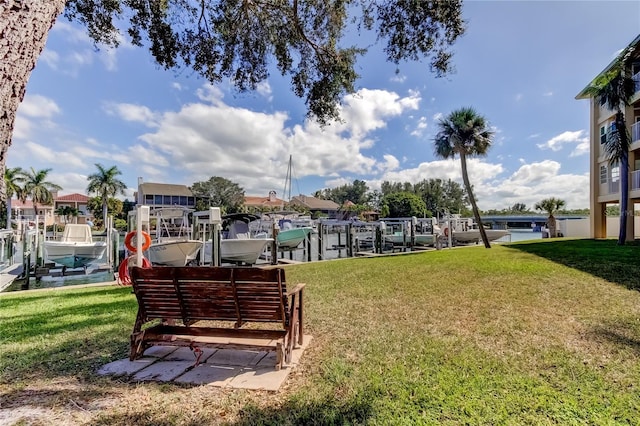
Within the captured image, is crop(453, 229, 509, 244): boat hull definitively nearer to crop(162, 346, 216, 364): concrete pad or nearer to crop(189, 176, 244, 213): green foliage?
crop(162, 346, 216, 364): concrete pad

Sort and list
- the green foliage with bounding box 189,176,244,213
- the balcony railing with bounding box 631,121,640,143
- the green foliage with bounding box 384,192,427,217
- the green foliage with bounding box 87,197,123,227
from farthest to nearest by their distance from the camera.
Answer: the green foliage with bounding box 384,192,427,217
the green foliage with bounding box 189,176,244,213
the green foliage with bounding box 87,197,123,227
the balcony railing with bounding box 631,121,640,143

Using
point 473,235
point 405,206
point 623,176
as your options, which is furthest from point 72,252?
point 405,206

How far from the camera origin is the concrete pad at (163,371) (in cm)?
342

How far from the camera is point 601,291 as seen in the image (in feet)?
22.3

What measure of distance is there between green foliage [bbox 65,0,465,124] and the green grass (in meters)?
5.25

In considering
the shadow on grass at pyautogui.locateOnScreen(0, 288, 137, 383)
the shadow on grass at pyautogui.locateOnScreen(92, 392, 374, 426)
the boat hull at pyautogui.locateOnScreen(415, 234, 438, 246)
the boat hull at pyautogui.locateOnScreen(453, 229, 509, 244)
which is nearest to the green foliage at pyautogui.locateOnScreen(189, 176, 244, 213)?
the boat hull at pyautogui.locateOnScreen(415, 234, 438, 246)

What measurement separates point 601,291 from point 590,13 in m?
8.92

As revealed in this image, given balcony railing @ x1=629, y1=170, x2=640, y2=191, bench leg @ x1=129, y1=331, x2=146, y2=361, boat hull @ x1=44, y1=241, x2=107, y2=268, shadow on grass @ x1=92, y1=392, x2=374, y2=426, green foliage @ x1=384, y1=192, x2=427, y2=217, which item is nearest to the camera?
shadow on grass @ x1=92, y1=392, x2=374, y2=426

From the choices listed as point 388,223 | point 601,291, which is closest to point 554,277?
point 601,291

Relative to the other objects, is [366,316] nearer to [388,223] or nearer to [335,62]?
[335,62]

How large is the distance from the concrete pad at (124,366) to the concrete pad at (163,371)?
0.33 ft

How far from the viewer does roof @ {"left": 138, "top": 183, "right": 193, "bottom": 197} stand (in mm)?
55800

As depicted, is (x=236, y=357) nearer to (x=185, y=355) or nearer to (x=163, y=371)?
(x=185, y=355)

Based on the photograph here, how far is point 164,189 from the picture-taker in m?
57.6
